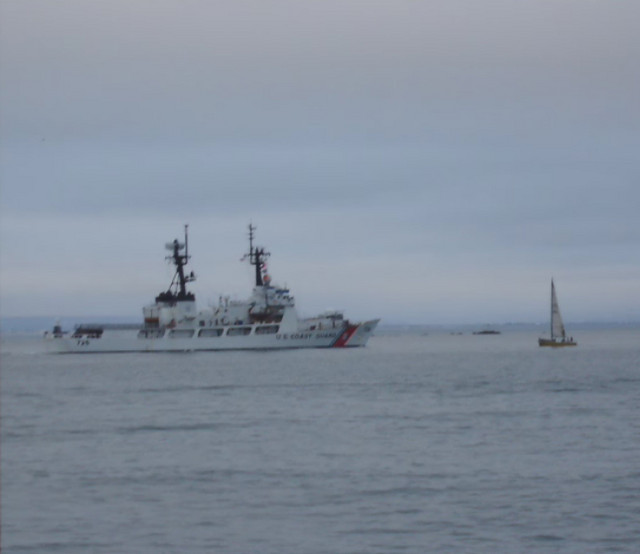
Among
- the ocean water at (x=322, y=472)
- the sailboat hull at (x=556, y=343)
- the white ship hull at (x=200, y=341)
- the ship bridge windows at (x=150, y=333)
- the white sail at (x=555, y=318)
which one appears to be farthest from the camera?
the sailboat hull at (x=556, y=343)

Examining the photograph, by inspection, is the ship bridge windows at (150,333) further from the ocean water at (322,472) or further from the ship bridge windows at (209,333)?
the ocean water at (322,472)

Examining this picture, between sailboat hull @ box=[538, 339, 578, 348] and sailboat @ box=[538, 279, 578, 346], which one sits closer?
sailboat @ box=[538, 279, 578, 346]

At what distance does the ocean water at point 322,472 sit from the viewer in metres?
16.5

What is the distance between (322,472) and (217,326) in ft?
253

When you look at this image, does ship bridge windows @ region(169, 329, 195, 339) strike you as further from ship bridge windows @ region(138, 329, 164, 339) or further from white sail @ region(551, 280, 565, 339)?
white sail @ region(551, 280, 565, 339)

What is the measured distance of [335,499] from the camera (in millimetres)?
19297

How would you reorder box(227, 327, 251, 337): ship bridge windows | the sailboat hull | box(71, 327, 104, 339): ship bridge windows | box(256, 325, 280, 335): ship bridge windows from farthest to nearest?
the sailboat hull
box(71, 327, 104, 339): ship bridge windows
box(227, 327, 251, 337): ship bridge windows
box(256, 325, 280, 335): ship bridge windows

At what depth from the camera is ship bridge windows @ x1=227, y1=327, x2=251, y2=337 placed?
98.2m

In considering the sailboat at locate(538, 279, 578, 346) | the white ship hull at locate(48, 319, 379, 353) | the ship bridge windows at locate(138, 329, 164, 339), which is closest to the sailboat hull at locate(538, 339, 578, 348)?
the sailboat at locate(538, 279, 578, 346)

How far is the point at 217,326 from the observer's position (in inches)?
3890

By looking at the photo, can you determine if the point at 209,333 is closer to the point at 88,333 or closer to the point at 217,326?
the point at 217,326

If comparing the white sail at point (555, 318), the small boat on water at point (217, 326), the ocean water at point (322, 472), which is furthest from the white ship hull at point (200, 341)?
the ocean water at point (322, 472)

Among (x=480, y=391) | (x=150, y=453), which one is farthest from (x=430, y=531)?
(x=480, y=391)

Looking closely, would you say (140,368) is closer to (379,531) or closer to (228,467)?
(228,467)
